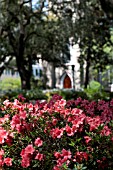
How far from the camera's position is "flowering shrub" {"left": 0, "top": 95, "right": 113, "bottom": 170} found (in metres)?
3.75

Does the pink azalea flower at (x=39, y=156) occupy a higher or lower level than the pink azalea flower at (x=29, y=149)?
lower

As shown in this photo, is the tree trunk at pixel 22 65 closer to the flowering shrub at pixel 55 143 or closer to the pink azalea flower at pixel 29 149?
the flowering shrub at pixel 55 143

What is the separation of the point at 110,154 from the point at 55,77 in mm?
37938

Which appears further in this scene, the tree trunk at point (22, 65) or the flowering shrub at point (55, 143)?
the tree trunk at point (22, 65)

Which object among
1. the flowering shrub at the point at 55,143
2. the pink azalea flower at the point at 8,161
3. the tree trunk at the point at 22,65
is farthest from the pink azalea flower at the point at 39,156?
the tree trunk at the point at 22,65

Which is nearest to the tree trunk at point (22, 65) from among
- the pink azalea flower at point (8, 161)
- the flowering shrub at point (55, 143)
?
the flowering shrub at point (55, 143)

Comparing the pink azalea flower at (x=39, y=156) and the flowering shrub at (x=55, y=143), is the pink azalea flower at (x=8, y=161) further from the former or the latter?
the pink azalea flower at (x=39, y=156)

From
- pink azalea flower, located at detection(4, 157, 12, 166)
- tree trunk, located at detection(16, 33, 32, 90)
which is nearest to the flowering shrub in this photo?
pink azalea flower, located at detection(4, 157, 12, 166)

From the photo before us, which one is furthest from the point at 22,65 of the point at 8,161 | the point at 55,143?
the point at 8,161

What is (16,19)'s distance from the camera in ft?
73.6

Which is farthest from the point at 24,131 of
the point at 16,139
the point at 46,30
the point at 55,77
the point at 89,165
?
the point at 55,77

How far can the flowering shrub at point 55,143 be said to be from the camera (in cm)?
375

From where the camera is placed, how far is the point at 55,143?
13.1 feet

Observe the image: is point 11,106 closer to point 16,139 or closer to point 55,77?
point 16,139
